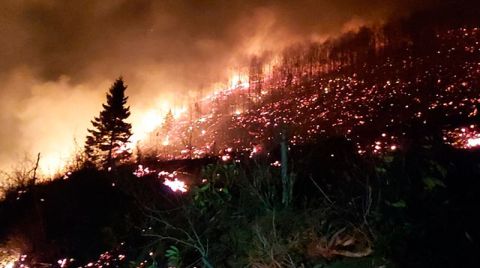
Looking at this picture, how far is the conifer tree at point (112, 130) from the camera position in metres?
48.3

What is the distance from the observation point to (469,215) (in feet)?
15.5

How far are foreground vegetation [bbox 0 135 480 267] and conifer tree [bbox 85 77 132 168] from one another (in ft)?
102

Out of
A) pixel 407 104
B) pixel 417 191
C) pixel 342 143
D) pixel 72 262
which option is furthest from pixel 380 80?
pixel 417 191

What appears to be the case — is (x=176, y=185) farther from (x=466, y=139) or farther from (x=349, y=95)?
(x=349, y=95)

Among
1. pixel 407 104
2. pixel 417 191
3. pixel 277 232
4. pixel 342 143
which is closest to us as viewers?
pixel 417 191

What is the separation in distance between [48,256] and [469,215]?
11.7 metres

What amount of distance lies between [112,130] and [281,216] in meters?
41.9

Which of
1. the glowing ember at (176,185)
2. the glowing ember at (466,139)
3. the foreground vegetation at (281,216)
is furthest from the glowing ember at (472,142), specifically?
the glowing ember at (176,185)

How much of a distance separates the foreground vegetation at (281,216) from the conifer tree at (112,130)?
102 ft

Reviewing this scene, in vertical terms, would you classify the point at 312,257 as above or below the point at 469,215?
below

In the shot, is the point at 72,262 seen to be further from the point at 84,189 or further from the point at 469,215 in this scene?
the point at 469,215

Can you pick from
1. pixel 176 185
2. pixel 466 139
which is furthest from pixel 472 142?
pixel 176 185

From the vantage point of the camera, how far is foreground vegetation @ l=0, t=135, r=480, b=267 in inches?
206

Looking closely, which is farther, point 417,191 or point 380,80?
point 380,80
